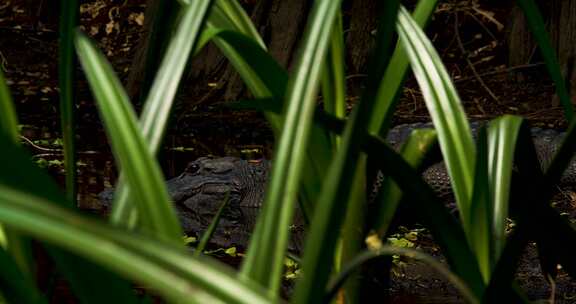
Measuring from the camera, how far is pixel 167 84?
1160 millimetres

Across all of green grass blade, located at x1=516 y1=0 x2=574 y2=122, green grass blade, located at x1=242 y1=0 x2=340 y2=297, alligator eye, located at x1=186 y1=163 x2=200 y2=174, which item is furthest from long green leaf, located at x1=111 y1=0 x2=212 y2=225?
alligator eye, located at x1=186 y1=163 x2=200 y2=174

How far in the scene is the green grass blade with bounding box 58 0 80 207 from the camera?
1.29 metres

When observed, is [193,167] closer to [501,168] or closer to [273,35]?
[273,35]

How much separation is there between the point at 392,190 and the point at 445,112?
0.16 metres

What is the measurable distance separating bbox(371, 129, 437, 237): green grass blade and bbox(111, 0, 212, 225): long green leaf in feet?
1.65

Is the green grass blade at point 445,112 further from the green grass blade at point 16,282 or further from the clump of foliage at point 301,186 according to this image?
the green grass blade at point 16,282

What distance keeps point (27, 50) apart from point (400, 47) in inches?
310

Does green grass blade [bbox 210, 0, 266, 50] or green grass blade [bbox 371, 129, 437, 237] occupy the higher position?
green grass blade [bbox 210, 0, 266, 50]

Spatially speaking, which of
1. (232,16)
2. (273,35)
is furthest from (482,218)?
(273,35)

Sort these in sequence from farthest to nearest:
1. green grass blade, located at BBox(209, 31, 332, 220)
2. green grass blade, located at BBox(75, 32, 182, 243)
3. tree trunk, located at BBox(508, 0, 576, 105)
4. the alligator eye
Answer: tree trunk, located at BBox(508, 0, 576, 105)
the alligator eye
green grass blade, located at BBox(209, 31, 332, 220)
green grass blade, located at BBox(75, 32, 182, 243)

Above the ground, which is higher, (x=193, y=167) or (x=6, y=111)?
(x=6, y=111)

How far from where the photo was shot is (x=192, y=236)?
14.0 feet

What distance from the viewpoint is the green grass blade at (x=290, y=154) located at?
981 millimetres

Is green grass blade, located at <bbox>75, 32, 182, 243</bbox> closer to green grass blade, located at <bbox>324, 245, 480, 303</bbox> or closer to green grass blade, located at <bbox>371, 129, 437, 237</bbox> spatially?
green grass blade, located at <bbox>324, 245, 480, 303</bbox>
